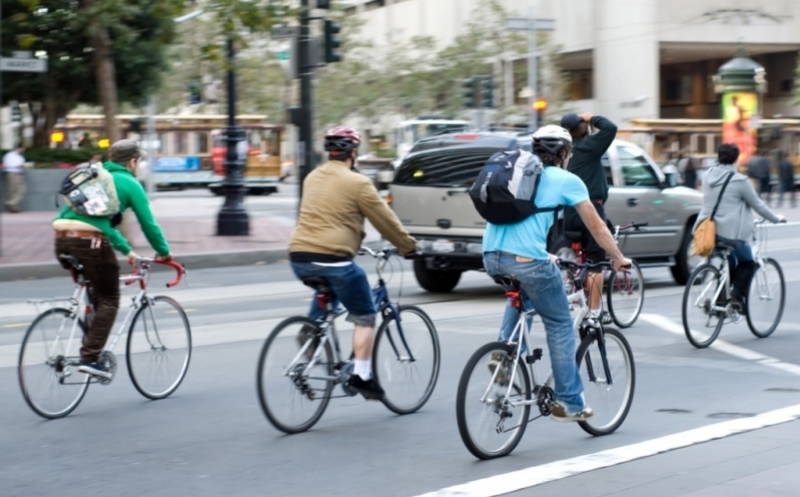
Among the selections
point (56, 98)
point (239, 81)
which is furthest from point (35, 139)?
point (239, 81)

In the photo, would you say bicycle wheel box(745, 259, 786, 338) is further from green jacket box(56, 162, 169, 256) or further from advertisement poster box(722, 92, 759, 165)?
advertisement poster box(722, 92, 759, 165)

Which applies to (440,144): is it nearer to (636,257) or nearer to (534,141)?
(636,257)

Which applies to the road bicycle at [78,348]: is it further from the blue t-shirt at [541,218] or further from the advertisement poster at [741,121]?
the advertisement poster at [741,121]

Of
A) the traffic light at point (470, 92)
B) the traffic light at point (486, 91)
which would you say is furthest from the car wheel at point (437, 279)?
the traffic light at point (470, 92)

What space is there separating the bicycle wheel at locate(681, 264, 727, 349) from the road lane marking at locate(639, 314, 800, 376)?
0.15 metres

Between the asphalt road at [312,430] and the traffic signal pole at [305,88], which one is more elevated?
the traffic signal pole at [305,88]

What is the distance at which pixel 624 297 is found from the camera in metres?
11.3

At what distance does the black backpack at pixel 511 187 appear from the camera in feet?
20.0

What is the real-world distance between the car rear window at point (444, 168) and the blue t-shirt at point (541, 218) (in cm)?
691

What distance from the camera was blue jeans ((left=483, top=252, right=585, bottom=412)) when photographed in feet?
20.3

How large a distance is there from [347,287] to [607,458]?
5.73ft

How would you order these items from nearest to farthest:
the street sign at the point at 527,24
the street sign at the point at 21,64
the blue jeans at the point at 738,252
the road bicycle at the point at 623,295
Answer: the blue jeans at the point at 738,252, the road bicycle at the point at 623,295, the street sign at the point at 21,64, the street sign at the point at 527,24

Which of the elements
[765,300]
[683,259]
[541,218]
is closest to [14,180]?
[683,259]

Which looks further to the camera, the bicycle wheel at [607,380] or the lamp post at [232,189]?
the lamp post at [232,189]
